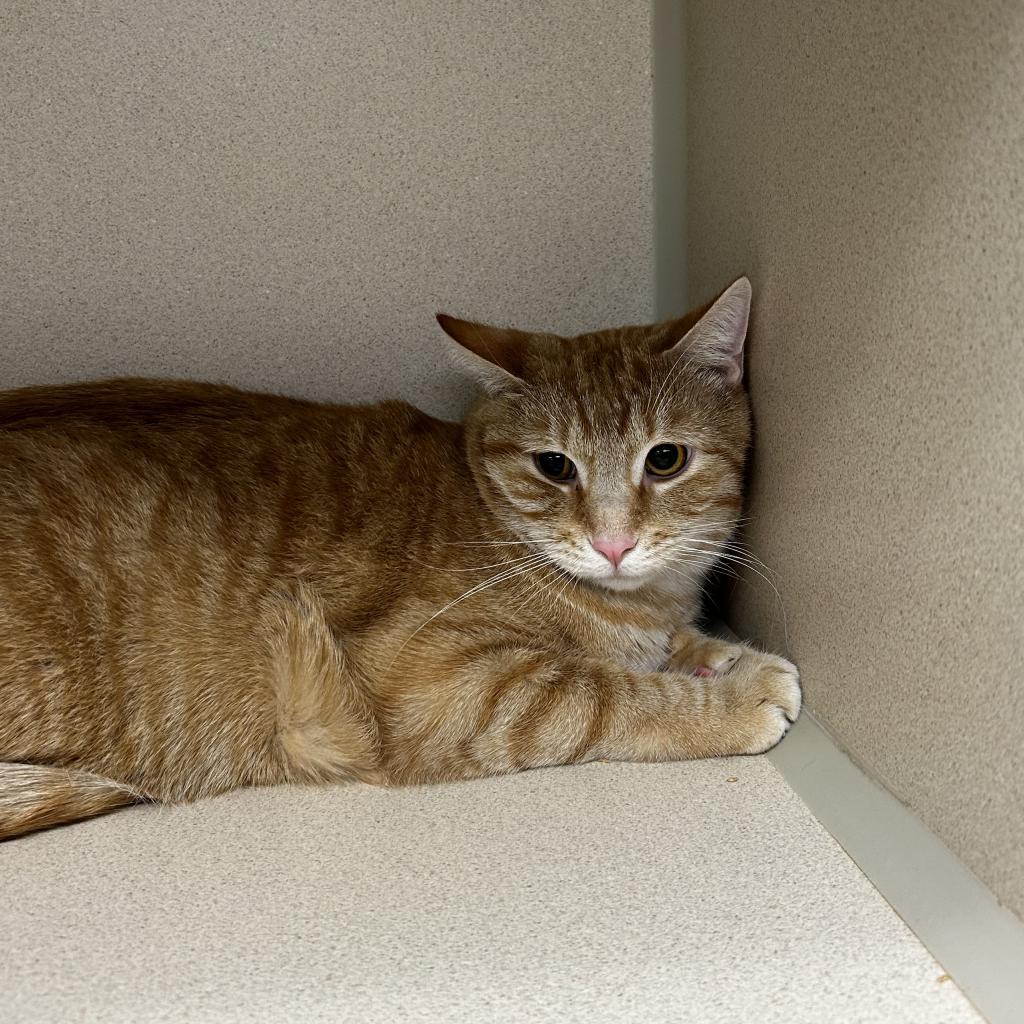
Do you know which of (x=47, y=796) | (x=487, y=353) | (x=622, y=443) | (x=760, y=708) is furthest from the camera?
(x=487, y=353)

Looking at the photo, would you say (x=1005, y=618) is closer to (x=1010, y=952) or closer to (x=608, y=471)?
(x=1010, y=952)

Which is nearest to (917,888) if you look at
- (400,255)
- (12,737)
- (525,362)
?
(525,362)

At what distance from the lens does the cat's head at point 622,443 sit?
2160 mm

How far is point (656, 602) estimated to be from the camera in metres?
2.36

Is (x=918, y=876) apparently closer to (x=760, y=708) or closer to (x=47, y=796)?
(x=760, y=708)

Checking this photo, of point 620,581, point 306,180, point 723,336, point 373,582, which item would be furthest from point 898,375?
point 306,180

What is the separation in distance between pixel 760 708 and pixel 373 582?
83 centimetres

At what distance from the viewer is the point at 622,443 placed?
220cm

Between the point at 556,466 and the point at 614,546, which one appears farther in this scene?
the point at 556,466

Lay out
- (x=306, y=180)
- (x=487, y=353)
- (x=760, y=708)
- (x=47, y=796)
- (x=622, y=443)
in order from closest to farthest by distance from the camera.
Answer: (x=47, y=796) → (x=760, y=708) → (x=622, y=443) → (x=487, y=353) → (x=306, y=180)

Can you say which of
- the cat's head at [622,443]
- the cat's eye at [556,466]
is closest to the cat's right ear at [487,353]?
the cat's head at [622,443]

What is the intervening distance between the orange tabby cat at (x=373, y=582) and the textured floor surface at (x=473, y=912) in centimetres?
10

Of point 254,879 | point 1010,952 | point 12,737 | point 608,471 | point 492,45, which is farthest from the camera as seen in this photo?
point 492,45

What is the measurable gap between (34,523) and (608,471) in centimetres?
114
